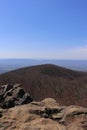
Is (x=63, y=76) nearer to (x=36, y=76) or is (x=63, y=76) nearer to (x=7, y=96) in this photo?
(x=36, y=76)

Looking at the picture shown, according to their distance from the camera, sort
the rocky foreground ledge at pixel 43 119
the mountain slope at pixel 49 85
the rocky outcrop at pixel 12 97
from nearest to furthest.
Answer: the rocky foreground ledge at pixel 43 119
the rocky outcrop at pixel 12 97
the mountain slope at pixel 49 85

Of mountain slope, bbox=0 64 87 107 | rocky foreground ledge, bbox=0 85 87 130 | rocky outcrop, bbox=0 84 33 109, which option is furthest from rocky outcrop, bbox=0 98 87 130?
mountain slope, bbox=0 64 87 107

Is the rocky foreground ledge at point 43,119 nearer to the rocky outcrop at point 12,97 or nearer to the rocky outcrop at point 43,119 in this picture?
the rocky outcrop at point 43,119

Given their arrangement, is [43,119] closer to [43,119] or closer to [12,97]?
[43,119]

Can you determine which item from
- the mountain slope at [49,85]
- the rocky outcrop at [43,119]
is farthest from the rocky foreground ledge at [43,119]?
the mountain slope at [49,85]

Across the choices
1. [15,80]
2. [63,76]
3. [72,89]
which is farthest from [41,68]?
[72,89]

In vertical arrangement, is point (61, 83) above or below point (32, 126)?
below
